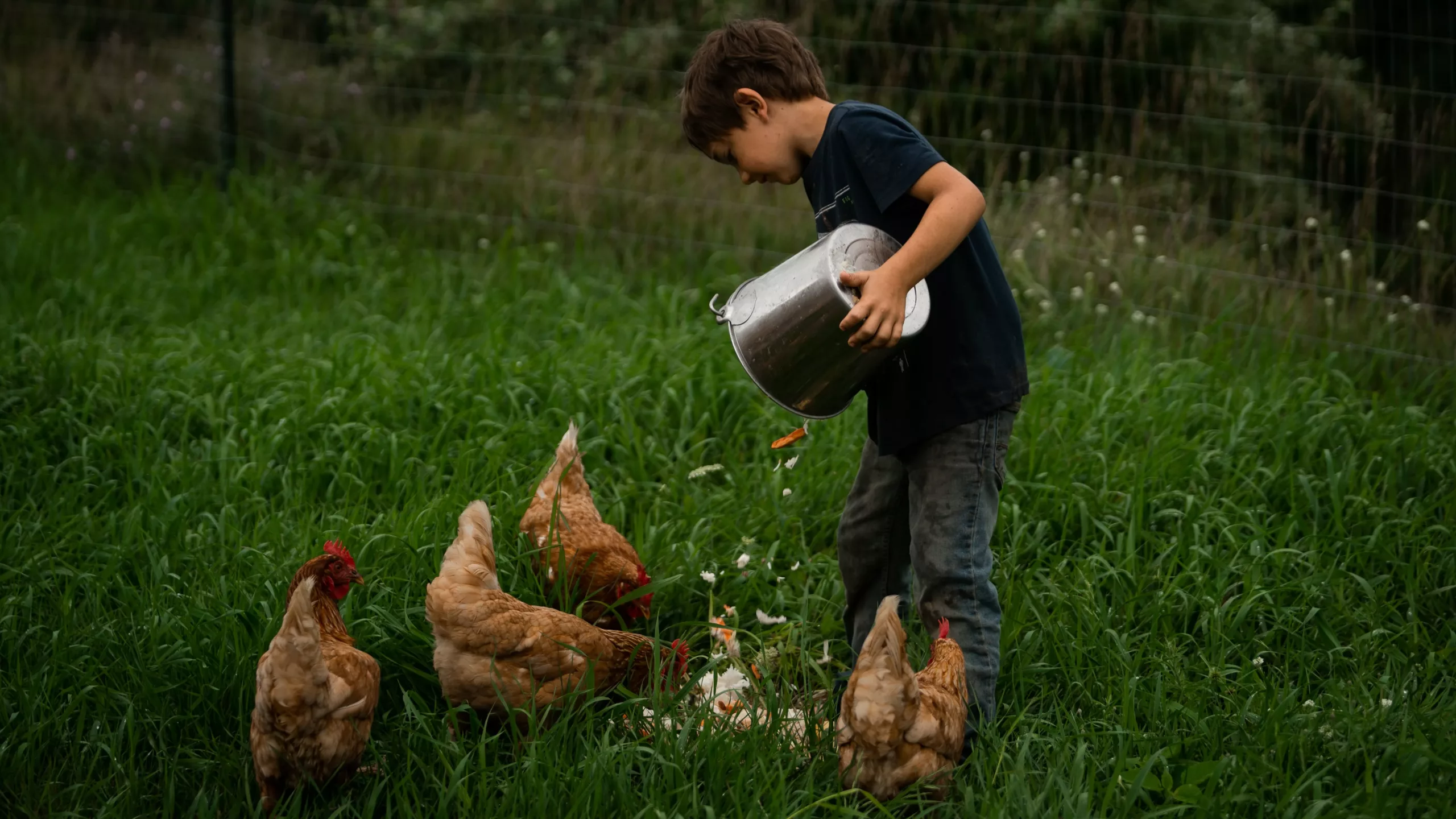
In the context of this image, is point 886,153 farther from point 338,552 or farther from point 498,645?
point 338,552

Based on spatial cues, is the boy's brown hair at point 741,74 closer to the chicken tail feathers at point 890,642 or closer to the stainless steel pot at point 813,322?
the stainless steel pot at point 813,322

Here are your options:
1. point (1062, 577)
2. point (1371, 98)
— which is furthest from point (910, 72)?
point (1062, 577)

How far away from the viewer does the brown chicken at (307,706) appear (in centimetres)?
248

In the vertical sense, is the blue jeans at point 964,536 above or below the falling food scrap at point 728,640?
above

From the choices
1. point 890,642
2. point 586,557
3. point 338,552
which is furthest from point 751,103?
point 338,552

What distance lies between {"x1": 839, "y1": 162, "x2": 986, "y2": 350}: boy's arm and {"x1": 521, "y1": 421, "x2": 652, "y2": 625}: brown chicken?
1.15 m

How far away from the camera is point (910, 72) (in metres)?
5.72

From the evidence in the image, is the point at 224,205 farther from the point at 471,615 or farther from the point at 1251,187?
the point at 1251,187

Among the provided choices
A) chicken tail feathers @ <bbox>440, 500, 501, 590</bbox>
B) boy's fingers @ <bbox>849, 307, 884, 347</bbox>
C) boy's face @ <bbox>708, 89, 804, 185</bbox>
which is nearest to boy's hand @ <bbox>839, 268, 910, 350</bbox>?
boy's fingers @ <bbox>849, 307, 884, 347</bbox>

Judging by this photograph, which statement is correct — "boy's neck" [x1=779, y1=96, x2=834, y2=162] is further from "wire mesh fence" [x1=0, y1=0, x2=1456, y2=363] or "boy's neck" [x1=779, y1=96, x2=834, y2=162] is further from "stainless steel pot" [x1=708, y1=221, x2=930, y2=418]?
"wire mesh fence" [x1=0, y1=0, x2=1456, y2=363]

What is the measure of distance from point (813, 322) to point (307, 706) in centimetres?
132

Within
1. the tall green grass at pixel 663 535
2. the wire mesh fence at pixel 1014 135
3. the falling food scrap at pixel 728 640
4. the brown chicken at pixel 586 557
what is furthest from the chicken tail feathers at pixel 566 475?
the wire mesh fence at pixel 1014 135

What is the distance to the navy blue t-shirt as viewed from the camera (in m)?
2.55

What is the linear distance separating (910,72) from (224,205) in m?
3.71
